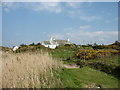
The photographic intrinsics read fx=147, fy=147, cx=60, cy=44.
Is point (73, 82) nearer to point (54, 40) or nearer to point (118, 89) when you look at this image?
point (118, 89)

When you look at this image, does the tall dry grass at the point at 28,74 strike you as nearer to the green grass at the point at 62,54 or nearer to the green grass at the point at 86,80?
the green grass at the point at 86,80

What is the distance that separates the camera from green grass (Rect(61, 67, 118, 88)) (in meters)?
6.20

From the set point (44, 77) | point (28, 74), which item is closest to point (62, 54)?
point (44, 77)

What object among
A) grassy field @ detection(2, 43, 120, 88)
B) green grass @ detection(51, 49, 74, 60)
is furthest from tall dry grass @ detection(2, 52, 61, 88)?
green grass @ detection(51, 49, 74, 60)

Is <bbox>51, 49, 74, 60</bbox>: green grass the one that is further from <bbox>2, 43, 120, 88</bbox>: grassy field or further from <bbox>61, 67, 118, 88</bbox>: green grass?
<bbox>2, 43, 120, 88</bbox>: grassy field

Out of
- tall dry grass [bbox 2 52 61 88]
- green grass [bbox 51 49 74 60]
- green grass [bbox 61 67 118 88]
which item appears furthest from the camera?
green grass [bbox 51 49 74 60]

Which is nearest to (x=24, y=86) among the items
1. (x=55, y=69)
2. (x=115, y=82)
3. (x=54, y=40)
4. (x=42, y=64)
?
(x=42, y=64)

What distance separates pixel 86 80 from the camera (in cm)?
674

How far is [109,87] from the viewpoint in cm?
626

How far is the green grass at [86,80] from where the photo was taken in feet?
20.3

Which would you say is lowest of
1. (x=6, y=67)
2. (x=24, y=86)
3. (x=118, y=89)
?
(x=118, y=89)

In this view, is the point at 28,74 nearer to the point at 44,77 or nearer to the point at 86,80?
the point at 44,77

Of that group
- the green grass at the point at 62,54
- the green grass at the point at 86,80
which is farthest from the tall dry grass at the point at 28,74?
the green grass at the point at 62,54

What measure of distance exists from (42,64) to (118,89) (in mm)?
3475
